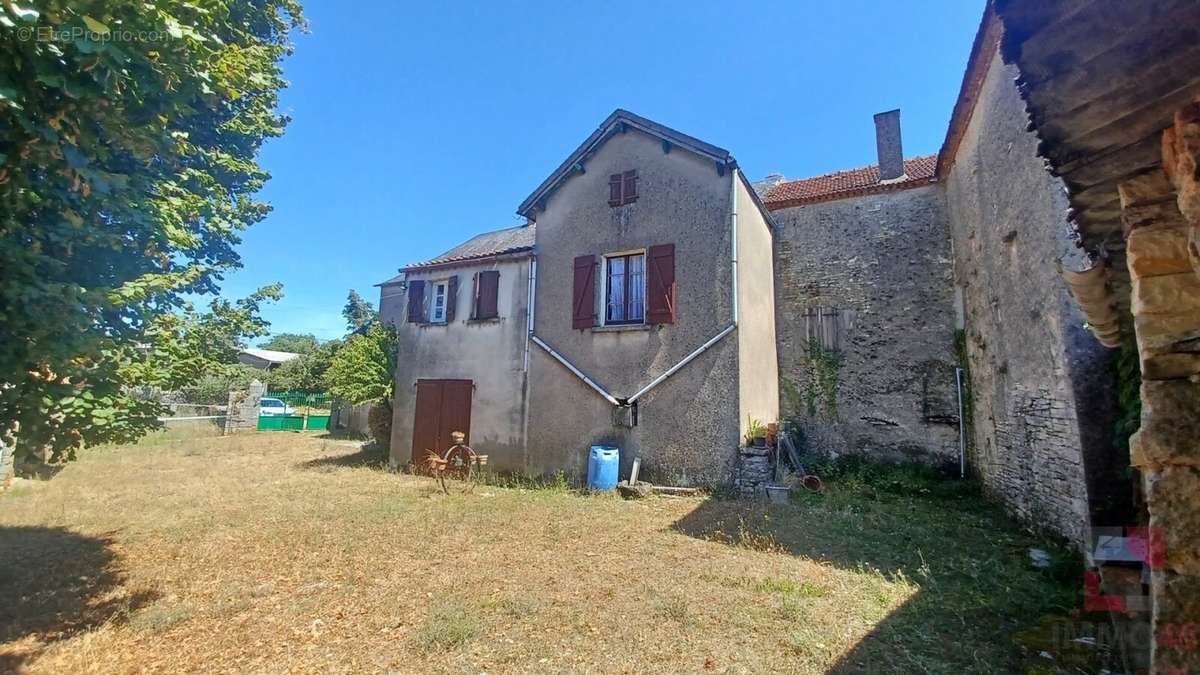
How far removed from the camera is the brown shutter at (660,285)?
9.35 meters

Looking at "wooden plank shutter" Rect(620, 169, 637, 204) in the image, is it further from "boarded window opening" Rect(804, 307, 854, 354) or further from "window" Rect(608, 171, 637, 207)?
"boarded window opening" Rect(804, 307, 854, 354)

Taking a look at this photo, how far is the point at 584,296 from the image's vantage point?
33.2 feet

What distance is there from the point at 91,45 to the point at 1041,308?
884cm

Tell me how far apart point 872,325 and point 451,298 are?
9870 millimetres

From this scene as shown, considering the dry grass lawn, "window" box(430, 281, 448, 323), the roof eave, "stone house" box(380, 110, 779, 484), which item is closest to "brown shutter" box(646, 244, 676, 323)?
"stone house" box(380, 110, 779, 484)

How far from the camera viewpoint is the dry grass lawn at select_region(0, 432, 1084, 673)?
3584 millimetres

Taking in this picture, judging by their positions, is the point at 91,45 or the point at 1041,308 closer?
the point at 91,45

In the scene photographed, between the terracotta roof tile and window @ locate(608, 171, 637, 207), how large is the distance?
430 centimetres

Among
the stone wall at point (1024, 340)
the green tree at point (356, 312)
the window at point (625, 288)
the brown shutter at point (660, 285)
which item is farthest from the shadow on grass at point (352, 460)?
the green tree at point (356, 312)

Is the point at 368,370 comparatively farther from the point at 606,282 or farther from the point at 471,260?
the point at 606,282

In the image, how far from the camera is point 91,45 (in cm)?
252

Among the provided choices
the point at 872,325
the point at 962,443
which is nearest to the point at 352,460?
the point at 872,325

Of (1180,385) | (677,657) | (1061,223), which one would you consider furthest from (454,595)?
(1061,223)

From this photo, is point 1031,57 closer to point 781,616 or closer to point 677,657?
point 677,657
